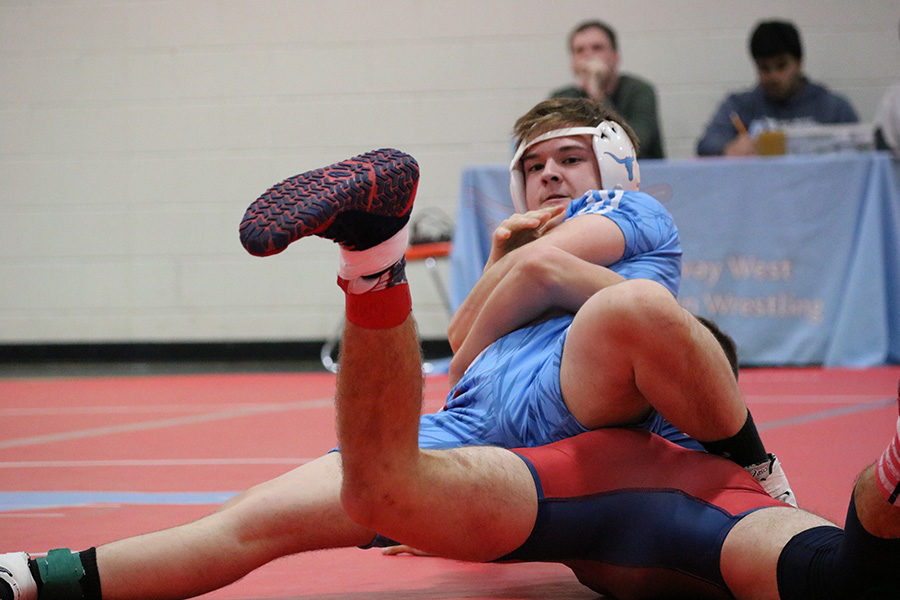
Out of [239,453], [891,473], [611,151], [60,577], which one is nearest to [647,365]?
[891,473]

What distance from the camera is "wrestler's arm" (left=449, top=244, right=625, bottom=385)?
225cm

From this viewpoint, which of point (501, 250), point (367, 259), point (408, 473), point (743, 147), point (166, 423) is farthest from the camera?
point (743, 147)

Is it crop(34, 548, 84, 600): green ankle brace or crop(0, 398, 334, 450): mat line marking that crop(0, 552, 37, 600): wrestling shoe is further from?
crop(0, 398, 334, 450): mat line marking

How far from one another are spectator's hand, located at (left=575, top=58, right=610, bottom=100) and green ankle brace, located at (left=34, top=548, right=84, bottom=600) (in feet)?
17.4

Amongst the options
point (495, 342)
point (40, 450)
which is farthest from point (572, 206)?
point (40, 450)

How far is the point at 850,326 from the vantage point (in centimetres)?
610

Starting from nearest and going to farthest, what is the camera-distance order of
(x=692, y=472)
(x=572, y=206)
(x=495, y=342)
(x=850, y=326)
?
(x=692, y=472)
(x=495, y=342)
(x=572, y=206)
(x=850, y=326)

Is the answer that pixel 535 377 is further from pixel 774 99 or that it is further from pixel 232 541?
pixel 774 99

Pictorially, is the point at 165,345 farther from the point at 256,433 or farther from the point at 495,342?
the point at 495,342

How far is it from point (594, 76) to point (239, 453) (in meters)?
3.86

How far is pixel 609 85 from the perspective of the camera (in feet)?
22.7

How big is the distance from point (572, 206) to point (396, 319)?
1.05 metres

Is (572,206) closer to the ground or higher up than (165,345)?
higher up

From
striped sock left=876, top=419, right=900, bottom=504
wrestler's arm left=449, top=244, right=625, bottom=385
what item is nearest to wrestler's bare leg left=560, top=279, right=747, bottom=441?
wrestler's arm left=449, top=244, right=625, bottom=385
